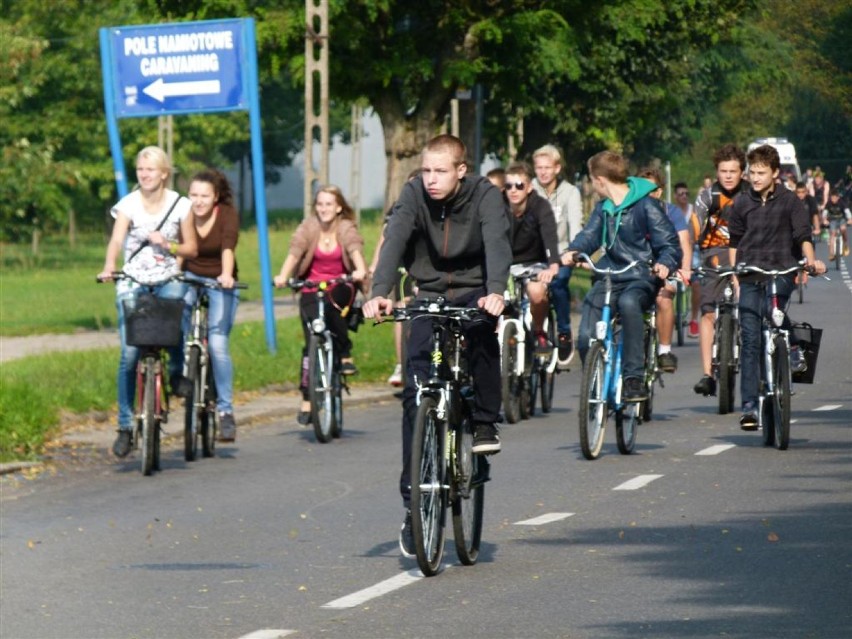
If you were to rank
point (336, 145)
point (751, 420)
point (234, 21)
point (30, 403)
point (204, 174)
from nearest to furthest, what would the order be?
point (751, 420)
point (204, 174)
point (30, 403)
point (234, 21)
point (336, 145)

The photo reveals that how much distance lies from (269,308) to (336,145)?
83.1m

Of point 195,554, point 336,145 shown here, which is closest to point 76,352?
point 195,554

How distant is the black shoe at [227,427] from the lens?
1339 centimetres

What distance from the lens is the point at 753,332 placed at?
12.8 meters

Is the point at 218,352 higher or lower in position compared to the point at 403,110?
lower

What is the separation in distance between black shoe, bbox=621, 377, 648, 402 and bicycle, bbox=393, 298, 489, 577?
11.9 feet

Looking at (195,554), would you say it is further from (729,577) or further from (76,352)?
(76,352)

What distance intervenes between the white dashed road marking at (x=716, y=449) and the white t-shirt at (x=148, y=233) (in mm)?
3443

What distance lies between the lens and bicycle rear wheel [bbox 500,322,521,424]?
1467cm

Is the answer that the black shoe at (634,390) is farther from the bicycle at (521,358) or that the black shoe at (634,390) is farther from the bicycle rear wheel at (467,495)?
the bicycle rear wheel at (467,495)

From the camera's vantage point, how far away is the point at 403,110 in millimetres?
28312

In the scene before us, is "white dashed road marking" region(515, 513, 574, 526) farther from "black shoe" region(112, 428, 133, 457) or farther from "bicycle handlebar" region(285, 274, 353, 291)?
"bicycle handlebar" region(285, 274, 353, 291)

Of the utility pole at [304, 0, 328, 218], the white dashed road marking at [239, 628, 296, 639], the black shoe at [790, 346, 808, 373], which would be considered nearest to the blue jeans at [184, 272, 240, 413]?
the black shoe at [790, 346, 808, 373]

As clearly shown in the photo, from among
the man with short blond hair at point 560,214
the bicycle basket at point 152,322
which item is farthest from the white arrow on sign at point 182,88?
the bicycle basket at point 152,322
